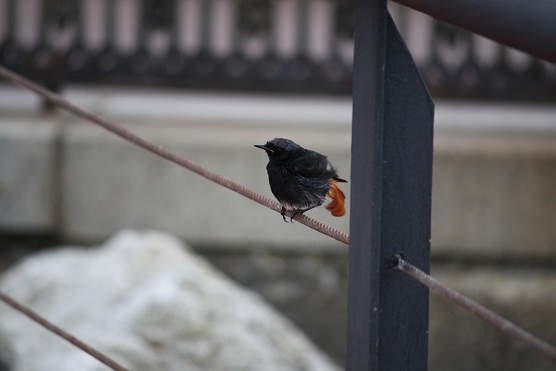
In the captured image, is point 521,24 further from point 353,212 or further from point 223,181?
point 223,181

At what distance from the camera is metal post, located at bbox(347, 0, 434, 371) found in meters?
1.20

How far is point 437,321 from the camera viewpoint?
4637 millimetres

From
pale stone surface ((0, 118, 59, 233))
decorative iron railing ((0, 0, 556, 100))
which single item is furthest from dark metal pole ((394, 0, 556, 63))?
pale stone surface ((0, 118, 59, 233))

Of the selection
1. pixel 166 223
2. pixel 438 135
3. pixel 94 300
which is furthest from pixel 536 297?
pixel 94 300

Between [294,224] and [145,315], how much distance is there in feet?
5.39

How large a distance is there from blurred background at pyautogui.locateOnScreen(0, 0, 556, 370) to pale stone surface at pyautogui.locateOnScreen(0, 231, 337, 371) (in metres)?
0.68

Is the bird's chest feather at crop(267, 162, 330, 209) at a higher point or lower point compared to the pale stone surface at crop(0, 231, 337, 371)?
higher

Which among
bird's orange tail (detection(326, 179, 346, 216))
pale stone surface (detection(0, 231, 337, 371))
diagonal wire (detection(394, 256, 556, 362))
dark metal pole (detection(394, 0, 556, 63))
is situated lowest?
pale stone surface (detection(0, 231, 337, 371))

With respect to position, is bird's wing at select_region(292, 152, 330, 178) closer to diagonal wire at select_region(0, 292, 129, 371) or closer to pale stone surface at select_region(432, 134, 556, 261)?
diagonal wire at select_region(0, 292, 129, 371)

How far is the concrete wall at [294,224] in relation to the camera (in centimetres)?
459

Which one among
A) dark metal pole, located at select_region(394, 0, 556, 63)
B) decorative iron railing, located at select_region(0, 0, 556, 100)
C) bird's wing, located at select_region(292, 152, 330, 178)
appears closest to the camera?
dark metal pole, located at select_region(394, 0, 556, 63)

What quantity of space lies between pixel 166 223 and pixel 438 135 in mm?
1732

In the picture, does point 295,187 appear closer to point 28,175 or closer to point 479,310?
point 479,310

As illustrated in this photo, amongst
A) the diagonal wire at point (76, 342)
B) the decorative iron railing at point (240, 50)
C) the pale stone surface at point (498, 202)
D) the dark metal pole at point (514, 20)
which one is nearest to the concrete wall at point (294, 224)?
the pale stone surface at point (498, 202)
